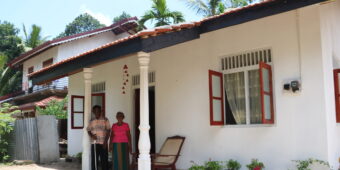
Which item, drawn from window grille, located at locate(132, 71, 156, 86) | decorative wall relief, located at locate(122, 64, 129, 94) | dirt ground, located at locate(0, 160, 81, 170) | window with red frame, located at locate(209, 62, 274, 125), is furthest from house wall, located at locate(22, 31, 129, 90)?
window with red frame, located at locate(209, 62, 274, 125)

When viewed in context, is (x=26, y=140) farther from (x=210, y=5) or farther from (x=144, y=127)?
(x=210, y=5)

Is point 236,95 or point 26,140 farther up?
point 236,95

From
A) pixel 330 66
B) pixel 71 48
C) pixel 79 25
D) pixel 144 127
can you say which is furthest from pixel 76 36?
pixel 79 25

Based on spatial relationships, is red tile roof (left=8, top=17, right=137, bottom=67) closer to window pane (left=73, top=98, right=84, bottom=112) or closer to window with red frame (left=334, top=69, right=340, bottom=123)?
window pane (left=73, top=98, right=84, bottom=112)

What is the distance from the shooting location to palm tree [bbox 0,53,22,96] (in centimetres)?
2758

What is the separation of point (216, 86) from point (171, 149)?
1.77m

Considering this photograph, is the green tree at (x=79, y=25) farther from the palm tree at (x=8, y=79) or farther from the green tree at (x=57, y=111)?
the green tree at (x=57, y=111)

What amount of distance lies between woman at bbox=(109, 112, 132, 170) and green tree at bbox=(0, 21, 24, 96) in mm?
17166

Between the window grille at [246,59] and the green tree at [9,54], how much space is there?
18.5m

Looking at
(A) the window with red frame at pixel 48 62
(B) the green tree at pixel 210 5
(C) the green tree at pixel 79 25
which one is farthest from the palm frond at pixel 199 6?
(C) the green tree at pixel 79 25

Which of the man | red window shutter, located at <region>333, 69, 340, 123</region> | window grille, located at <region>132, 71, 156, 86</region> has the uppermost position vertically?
window grille, located at <region>132, 71, 156, 86</region>

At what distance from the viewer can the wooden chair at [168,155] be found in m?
8.01

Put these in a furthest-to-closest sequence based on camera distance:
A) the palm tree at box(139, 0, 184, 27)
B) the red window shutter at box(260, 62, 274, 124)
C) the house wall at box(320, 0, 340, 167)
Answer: the palm tree at box(139, 0, 184, 27) < the red window shutter at box(260, 62, 274, 124) < the house wall at box(320, 0, 340, 167)

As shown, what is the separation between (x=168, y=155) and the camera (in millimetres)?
8047
